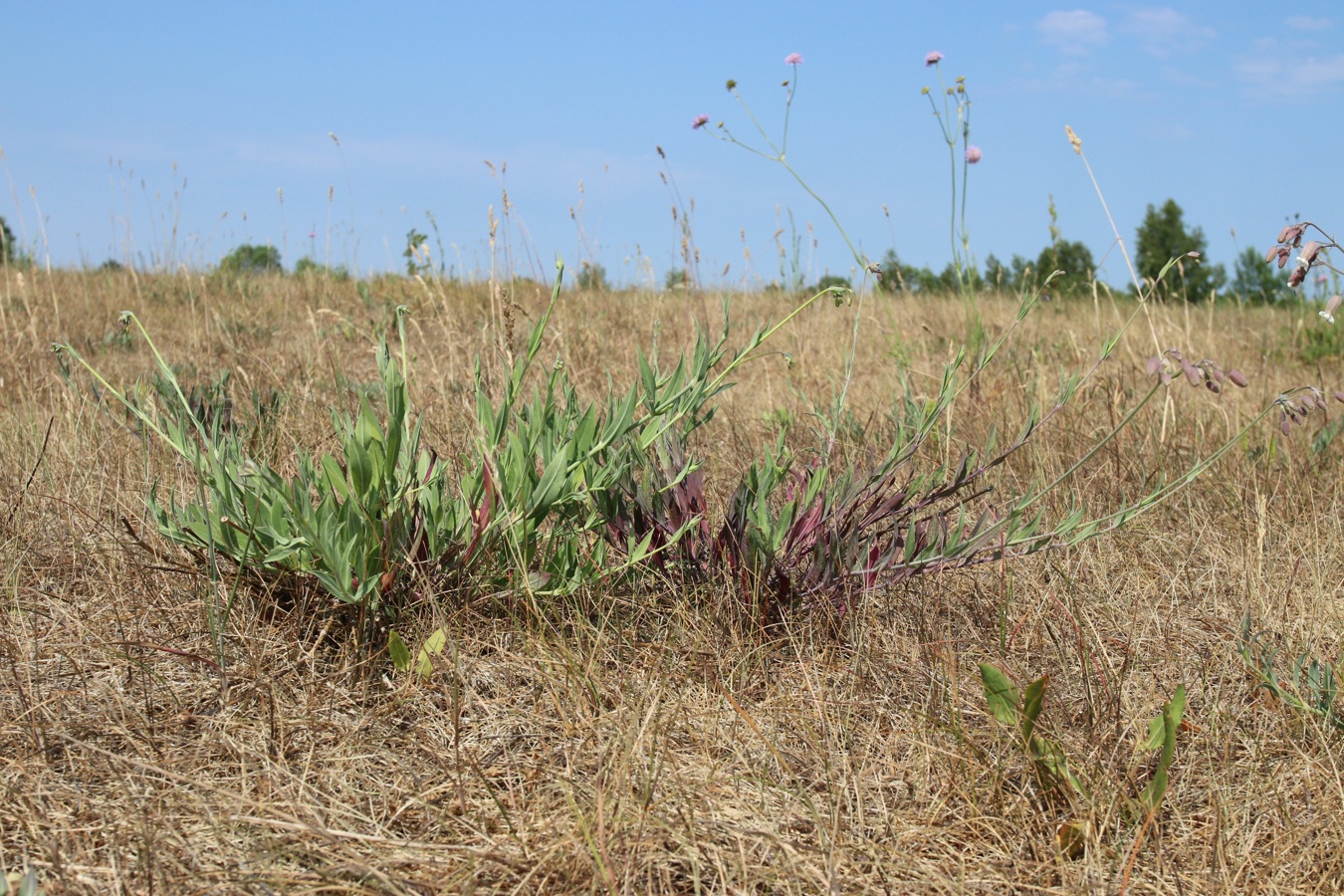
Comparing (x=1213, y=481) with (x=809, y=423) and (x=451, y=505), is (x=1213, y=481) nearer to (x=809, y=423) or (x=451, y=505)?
(x=809, y=423)

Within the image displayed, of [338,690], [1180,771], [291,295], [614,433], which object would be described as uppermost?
[291,295]

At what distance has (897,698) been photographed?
1.77 m

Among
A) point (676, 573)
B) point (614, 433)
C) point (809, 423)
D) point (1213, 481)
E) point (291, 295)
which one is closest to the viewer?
point (614, 433)

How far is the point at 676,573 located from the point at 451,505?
1.61ft

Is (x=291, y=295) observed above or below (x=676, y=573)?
above

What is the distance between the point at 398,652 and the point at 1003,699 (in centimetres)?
104

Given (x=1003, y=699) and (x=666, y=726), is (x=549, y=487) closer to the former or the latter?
(x=666, y=726)

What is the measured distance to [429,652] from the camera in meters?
1.83

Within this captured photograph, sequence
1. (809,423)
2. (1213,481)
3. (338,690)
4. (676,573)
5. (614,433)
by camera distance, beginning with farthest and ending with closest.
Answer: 1. (809,423)
2. (1213,481)
3. (676,573)
4. (614,433)
5. (338,690)

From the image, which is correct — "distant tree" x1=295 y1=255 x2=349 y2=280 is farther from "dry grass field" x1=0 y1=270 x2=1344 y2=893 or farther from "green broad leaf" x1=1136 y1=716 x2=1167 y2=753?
"green broad leaf" x1=1136 y1=716 x2=1167 y2=753

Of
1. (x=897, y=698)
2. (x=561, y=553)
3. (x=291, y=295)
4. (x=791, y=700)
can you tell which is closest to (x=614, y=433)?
(x=561, y=553)

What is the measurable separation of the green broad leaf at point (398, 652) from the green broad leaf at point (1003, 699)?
3.25 feet

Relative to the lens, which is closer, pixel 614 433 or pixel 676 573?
pixel 614 433

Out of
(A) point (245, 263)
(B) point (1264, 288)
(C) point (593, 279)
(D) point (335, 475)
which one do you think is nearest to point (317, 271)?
(A) point (245, 263)
